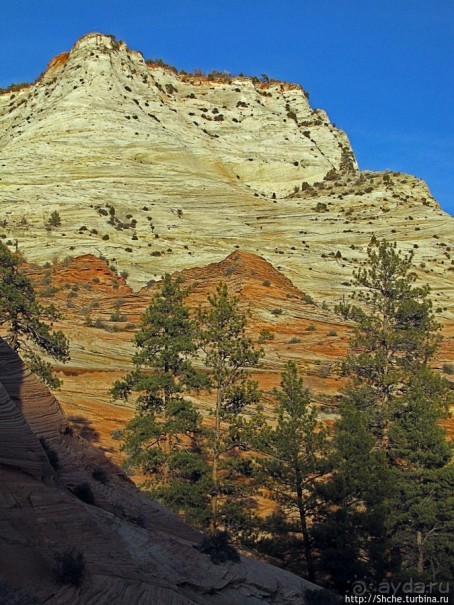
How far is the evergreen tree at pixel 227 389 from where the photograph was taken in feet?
79.8

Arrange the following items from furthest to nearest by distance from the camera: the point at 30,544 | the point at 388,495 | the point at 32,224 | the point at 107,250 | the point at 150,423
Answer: the point at 32,224
the point at 107,250
the point at 150,423
the point at 388,495
the point at 30,544

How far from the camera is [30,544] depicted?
10.6 meters

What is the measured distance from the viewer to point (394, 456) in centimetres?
2506

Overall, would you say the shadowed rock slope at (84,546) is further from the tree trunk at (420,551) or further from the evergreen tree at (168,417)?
the tree trunk at (420,551)

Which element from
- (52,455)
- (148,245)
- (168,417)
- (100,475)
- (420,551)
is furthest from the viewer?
(148,245)

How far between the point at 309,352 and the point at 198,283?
1120cm

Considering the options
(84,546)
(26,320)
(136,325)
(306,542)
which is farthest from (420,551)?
(136,325)

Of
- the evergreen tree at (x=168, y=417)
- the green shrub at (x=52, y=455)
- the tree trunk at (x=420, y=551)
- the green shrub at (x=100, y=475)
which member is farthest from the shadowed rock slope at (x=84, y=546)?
the tree trunk at (x=420, y=551)

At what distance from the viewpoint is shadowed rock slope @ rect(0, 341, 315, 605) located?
10375 mm

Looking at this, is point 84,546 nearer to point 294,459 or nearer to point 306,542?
point 306,542

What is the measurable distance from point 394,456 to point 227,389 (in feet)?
22.8

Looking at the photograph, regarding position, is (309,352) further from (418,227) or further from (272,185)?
(272,185)

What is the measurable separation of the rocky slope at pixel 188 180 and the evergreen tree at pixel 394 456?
850 inches

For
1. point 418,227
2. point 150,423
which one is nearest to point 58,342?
point 150,423
